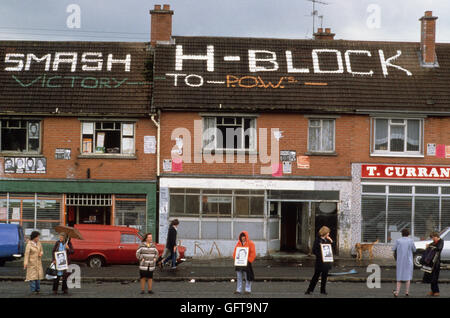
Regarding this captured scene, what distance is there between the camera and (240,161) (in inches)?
1056

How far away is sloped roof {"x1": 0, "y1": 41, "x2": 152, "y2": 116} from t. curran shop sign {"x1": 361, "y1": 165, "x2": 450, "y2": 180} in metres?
9.10

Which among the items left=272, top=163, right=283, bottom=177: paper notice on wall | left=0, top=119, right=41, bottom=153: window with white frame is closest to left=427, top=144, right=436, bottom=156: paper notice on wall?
left=272, top=163, right=283, bottom=177: paper notice on wall

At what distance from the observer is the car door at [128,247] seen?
2394 cm

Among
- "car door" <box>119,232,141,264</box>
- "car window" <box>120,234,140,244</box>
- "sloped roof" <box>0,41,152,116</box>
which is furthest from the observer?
"sloped roof" <box>0,41,152,116</box>

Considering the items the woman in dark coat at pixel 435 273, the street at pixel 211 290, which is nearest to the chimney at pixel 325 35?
the street at pixel 211 290

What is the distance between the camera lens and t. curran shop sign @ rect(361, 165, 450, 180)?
87.7 feet

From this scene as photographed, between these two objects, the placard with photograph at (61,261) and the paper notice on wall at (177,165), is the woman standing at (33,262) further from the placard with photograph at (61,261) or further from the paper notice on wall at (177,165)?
the paper notice on wall at (177,165)

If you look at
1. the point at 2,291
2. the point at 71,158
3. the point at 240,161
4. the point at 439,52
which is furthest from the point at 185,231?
the point at 439,52

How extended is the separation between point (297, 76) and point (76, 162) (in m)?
9.51

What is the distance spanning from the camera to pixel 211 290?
61.1ft

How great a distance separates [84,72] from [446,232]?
15.4m

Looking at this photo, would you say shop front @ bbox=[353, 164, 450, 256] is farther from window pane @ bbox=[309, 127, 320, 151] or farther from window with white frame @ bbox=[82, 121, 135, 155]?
window with white frame @ bbox=[82, 121, 135, 155]

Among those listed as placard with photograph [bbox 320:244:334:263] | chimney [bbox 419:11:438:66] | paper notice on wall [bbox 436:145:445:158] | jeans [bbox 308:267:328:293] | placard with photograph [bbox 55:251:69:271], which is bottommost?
jeans [bbox 308:267:328:293]

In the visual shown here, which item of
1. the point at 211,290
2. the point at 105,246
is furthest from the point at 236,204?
the point at 211,290
